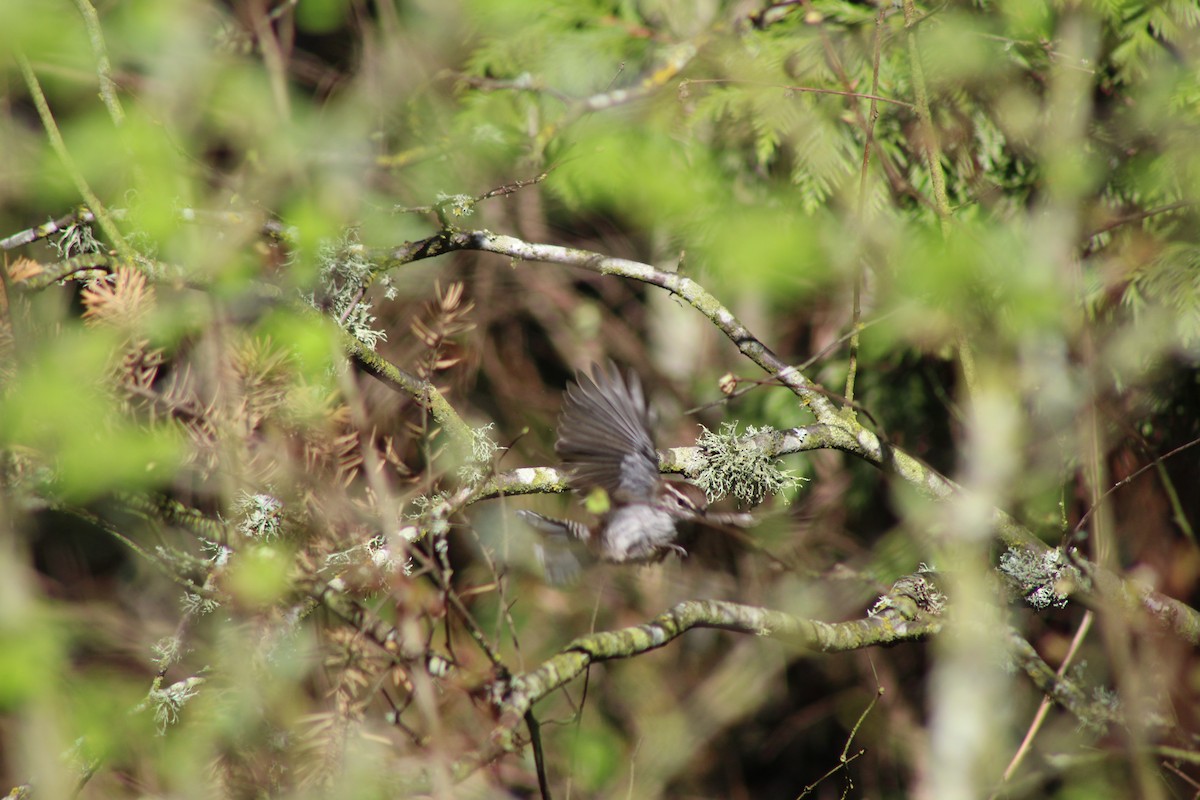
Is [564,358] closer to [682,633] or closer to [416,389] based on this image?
[416,389]

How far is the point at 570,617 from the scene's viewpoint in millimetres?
3859

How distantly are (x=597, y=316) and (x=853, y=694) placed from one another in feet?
6.70

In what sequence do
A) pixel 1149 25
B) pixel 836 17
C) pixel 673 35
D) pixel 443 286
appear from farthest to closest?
pixel 443 286, pixel 673 35, pixel 836 17, pixel 1149 25

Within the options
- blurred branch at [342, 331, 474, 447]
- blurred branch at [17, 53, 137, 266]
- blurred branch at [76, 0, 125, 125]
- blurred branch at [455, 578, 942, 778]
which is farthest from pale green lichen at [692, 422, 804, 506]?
blurred branch at [76, 0, 125, 125]

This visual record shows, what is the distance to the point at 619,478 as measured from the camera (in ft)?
6.56

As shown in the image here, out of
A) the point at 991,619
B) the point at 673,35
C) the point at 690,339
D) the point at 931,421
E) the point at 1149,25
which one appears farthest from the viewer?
the point at 690,339

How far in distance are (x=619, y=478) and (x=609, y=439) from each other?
100mm

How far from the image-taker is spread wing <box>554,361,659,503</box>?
6.48ft

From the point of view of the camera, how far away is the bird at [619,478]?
199 centimetres

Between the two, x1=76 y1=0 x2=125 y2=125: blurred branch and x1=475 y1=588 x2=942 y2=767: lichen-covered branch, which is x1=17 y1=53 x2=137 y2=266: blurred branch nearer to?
x1=76 y1=0 x2=125 y2=125: blurred branch

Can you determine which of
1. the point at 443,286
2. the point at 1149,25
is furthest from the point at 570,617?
the point at 1149,25

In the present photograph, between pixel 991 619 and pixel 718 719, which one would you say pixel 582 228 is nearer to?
pixel 718 719

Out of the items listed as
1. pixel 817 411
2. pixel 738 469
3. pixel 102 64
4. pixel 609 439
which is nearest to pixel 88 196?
pixel 102 64

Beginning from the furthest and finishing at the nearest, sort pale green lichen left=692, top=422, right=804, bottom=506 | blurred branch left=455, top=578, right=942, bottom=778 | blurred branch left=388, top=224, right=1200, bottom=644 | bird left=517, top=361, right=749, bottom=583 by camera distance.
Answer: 1. bird left=517, top=361, right=749, bottom=583
2. blurred branch left=388, top=224, right=1200, bottom=644
3. pale green lichen left=692, top=422, right=804, bottom=506
4. blurred branch left=455, top=578, right=942, bottom=778
